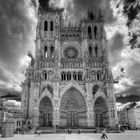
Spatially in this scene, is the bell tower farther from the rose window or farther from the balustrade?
the balustrade

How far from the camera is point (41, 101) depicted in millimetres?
39625

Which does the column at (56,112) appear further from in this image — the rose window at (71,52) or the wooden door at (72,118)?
the rose window at (71,52)

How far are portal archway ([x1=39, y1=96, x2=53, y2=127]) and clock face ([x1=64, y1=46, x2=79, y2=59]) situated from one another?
1230 cm

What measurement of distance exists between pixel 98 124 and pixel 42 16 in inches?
1254

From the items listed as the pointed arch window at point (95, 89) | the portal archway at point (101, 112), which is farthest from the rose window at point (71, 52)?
the portal archway at point (101, 112)

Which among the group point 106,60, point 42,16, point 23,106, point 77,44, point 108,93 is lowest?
point 23,106

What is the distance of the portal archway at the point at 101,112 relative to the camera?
3912 centimetres

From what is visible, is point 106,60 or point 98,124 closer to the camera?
point 98,124

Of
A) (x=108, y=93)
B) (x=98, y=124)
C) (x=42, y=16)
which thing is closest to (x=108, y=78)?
(x=108, y=93)

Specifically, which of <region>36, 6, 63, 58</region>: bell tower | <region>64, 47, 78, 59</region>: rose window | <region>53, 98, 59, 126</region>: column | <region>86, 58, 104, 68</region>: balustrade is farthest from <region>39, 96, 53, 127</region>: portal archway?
<region>86, 58, 104, 68</region>: balustrade

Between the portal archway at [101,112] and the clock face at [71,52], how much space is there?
1265 centimetres

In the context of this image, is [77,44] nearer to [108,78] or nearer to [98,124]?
[108,78]

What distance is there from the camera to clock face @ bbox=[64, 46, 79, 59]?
146 feet

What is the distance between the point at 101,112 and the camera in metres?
40.1
